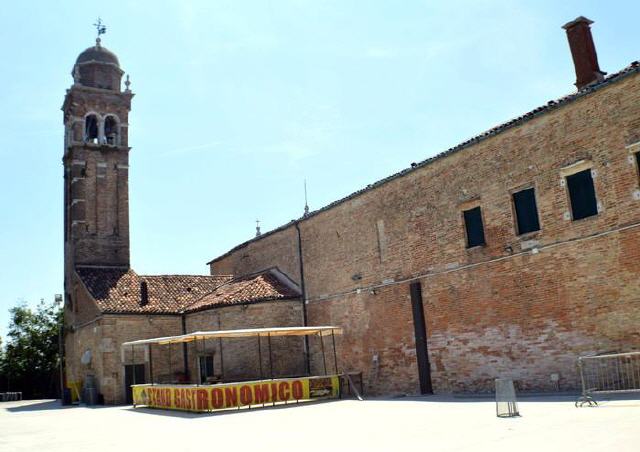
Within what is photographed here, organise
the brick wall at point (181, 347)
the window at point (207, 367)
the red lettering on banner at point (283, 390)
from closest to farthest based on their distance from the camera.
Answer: the red lettering on banner at point (283, 390) < the brick wall at point (181, 347) < the window at point (207, 367)

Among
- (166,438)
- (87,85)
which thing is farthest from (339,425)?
(87,85)

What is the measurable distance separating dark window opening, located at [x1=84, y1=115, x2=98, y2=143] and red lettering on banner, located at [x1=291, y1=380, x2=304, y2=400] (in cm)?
2135

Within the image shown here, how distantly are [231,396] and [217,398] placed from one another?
0.47 m

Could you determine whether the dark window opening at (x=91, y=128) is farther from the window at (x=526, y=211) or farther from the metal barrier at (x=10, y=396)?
the window at (x=526, y=211)

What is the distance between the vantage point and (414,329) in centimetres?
2092

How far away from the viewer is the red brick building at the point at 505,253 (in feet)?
50.1

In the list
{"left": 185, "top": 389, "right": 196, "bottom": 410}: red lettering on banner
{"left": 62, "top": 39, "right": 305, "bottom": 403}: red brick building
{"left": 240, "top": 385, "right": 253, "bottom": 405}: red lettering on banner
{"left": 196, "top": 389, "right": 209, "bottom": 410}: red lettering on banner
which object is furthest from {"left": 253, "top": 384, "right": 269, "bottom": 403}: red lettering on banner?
{"left": 62, "top": 39, "right": 305, "bottom": 403}: red brick building

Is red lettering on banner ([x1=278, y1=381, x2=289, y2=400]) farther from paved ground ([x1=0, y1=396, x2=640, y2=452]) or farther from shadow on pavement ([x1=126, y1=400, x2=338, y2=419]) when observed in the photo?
paved ground ([x1=0, y1=396, x2=640, y2=452])

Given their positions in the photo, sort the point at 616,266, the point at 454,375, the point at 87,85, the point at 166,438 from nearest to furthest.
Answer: the point at 166,438 → the point at 616,266 → the point at 454,375 → the point at 87,85

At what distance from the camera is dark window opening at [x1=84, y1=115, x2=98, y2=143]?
35.0 metres

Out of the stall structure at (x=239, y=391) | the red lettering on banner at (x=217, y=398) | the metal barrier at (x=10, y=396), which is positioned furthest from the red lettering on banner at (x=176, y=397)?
the metal barrier at (x=10, y=396)

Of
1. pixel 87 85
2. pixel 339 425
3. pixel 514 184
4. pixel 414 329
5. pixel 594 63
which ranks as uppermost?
pixel 87 85

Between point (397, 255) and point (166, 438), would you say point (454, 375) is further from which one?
point (166, 438)

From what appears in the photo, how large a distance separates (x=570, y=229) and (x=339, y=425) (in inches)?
320
